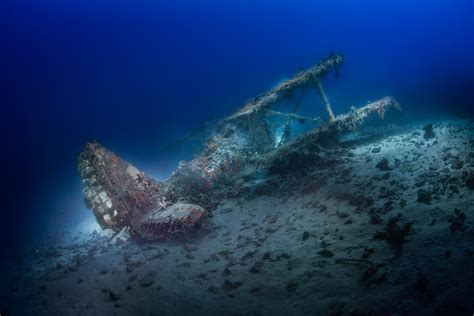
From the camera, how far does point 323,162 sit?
10672 millimetres

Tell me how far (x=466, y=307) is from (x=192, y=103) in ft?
295

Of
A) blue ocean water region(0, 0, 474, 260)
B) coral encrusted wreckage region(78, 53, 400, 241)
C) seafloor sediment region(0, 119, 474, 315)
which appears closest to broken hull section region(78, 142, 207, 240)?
coral encrusted wreckage region(78, 53, 400, 241)

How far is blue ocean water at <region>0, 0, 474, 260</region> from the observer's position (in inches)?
1976

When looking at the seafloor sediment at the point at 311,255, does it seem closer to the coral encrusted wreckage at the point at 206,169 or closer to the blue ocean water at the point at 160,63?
the coral encrusted wreckage at the point at 206,169

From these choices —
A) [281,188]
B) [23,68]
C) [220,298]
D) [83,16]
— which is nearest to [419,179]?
[281,188]

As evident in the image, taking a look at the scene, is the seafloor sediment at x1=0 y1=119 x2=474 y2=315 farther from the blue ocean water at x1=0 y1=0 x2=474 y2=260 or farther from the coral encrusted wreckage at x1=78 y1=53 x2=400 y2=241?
the blue ocean water at x1=0 y1=0 x2=474 y2=260

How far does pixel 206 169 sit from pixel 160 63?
350ft

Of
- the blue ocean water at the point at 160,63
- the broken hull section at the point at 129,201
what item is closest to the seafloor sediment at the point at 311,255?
the broken hull section at the point at 129,201

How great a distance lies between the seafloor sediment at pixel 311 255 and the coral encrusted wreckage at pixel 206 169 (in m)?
0.61

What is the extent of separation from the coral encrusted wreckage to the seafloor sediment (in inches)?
24.2

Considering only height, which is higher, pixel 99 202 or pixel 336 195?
pixel 99 202

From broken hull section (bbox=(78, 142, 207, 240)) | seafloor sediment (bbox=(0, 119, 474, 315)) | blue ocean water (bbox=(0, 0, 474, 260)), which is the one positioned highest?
blue ocean water (bbox=(0, 0, 474, 260))

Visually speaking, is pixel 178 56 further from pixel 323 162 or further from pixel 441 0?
pixel 441 0

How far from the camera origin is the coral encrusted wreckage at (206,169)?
30.0ft
